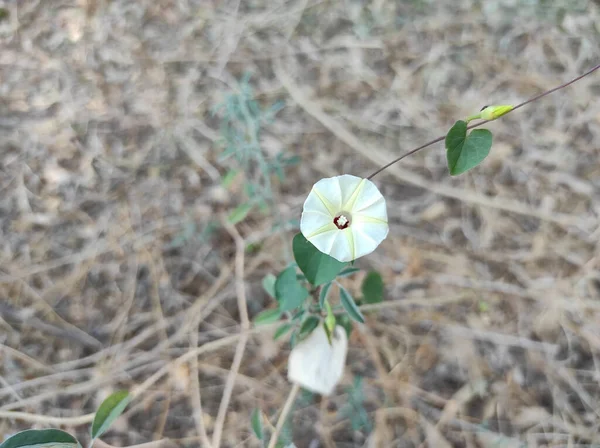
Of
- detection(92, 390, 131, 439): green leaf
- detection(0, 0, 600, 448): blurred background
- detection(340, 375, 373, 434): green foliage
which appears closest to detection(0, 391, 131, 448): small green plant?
detection(92, 390, 131, 439): green leaf

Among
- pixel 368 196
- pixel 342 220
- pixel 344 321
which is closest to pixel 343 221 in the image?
pixel 342 220

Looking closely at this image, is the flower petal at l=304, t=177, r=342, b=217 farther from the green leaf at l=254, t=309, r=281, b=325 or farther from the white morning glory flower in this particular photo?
the green leaf at l=254, t=309, r=281, b=325

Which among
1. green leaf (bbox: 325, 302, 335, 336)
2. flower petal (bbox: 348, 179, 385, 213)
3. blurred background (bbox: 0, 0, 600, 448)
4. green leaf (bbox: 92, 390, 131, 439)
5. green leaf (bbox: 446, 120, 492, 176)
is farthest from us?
blurred background (bbox: 0, 0, 600, 448)

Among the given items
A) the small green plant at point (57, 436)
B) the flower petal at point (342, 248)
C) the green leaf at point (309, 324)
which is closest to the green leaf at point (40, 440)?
the small green plant at point (57, 436)

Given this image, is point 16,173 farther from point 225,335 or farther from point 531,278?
point 531,278

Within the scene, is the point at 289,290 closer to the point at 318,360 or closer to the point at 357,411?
the point at 318,360

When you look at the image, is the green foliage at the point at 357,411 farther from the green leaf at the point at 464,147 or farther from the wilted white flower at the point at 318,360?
the green leaf at the point at 464,147
